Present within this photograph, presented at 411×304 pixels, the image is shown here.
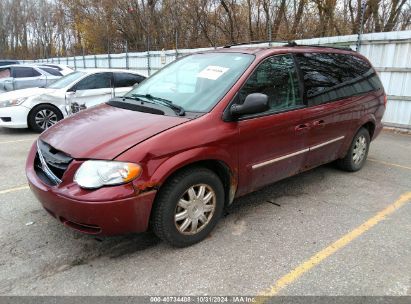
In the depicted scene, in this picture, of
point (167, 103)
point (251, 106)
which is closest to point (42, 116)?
point (167, 103)

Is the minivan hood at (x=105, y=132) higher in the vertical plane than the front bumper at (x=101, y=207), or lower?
higher

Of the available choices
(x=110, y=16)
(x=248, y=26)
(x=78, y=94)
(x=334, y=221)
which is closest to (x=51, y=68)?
(x=78, y=94)

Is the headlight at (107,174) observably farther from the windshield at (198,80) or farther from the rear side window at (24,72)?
the rear side window at (24,72)

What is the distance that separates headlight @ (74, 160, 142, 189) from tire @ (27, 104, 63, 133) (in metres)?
6.42

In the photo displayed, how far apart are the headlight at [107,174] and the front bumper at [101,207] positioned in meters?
0.05

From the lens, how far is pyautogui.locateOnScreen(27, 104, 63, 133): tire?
8.45m

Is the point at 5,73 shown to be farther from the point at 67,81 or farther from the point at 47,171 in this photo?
the point at 47,171

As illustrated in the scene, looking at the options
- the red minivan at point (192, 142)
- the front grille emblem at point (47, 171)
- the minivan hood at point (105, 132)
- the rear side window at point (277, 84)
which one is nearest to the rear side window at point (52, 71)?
the red minivan at point (192, 142)

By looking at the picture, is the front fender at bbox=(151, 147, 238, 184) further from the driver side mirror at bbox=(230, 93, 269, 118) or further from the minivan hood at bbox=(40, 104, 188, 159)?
the driver side mirror at bbox=(230, 93, 269, 118)

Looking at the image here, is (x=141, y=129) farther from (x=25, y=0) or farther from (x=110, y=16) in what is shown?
(x=25, y=0)

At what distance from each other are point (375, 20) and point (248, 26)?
5.98m

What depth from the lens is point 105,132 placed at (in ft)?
10.4

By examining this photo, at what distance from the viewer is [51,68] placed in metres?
13.4

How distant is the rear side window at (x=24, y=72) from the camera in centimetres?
1240
